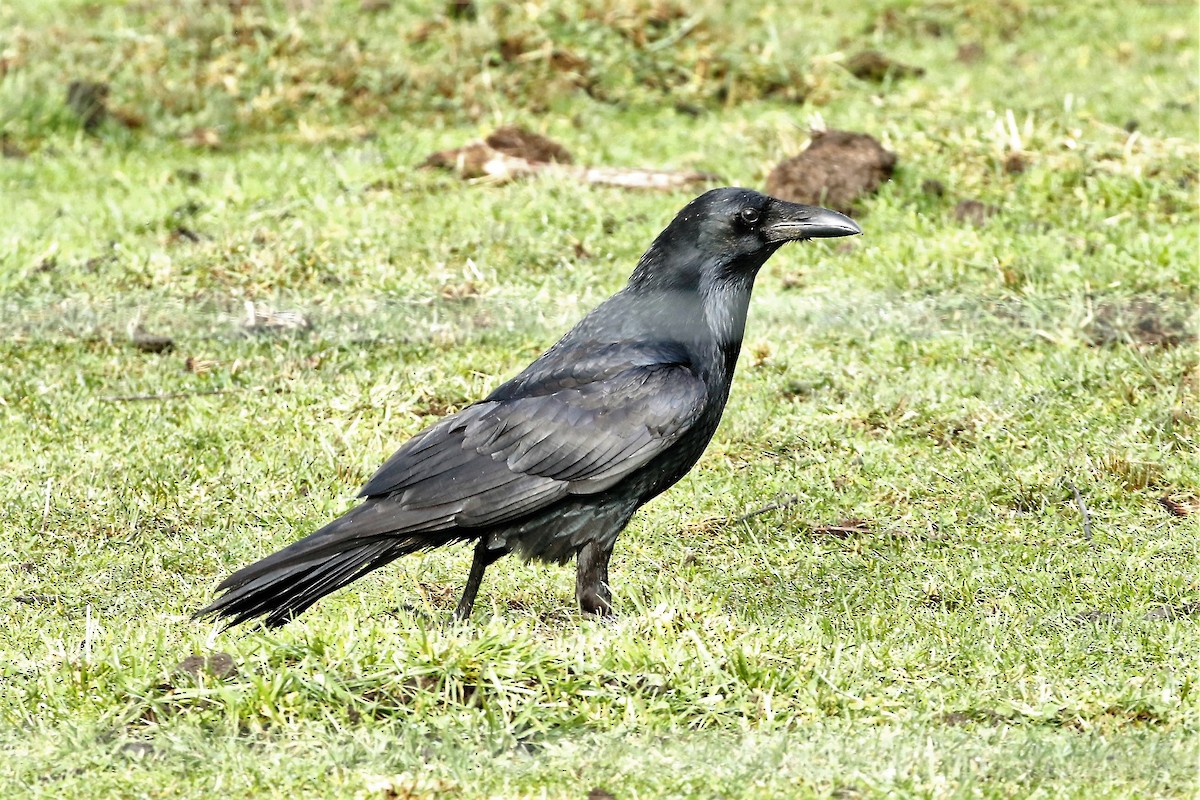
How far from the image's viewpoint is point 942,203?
8602mm

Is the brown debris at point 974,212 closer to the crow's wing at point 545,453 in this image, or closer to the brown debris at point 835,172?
the brown debris at point 835,172

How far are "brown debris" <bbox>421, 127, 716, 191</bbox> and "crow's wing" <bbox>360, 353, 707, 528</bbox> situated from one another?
4.26 m

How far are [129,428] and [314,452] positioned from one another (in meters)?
0.80

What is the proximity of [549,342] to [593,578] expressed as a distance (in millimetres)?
2630

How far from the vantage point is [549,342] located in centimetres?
743

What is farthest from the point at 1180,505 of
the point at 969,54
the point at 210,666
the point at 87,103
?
the point at 87,103

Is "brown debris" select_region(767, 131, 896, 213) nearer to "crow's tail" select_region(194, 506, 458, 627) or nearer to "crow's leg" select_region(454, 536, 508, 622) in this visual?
"crow's leg" select_region(454, 536, 508, 622)

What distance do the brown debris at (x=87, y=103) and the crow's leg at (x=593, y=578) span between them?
6742 millimetres

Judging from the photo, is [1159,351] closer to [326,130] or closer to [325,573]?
[325,573]

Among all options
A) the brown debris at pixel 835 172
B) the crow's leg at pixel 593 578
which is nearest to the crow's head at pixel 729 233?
the crow's leg at pixel 593 578

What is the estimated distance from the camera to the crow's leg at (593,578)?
4.92 meters

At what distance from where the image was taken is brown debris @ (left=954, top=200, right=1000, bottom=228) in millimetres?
8336

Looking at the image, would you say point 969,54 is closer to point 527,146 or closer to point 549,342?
point 527,146

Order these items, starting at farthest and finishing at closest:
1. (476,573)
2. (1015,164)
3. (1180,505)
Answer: (1015,164) → (1180,505) → (476,573)
